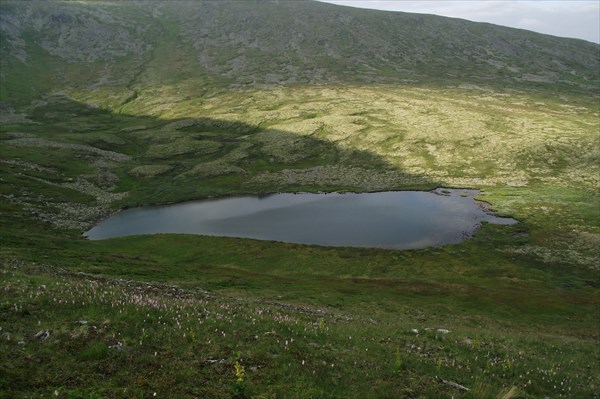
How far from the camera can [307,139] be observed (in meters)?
184

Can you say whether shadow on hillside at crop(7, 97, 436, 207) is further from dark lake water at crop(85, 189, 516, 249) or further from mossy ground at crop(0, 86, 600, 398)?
dark lake water at crop(85, 189, 516, 249)

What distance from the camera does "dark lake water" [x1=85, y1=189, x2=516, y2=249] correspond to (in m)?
95.9

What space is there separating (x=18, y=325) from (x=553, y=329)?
55.0 metres

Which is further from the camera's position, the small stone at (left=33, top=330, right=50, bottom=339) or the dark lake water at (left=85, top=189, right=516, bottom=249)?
the dark lake water at (left=85, top=189, right=516, bottom=249)

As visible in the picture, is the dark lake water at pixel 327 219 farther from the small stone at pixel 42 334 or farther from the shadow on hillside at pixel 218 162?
the small stone at pixel 42 334

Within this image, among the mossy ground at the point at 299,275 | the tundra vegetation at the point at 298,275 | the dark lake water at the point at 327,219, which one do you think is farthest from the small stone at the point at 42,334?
the dark lake water at the point at 327,219

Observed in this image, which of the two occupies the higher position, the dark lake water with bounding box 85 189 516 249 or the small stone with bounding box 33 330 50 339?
the small stone with bounding box 33 330 50 339

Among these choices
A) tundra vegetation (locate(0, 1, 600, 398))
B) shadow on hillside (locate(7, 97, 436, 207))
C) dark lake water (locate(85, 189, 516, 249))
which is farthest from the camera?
shadow on hillside (locate(7, 97, 436, 207))

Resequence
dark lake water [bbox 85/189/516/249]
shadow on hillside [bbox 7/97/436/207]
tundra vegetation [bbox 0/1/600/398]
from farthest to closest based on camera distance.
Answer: shadow on hillside [bbox 7/97/436/207] → dark lake water [bbox 85/189/516/249] → tundra vegetation [bbox 0/1/600/398]

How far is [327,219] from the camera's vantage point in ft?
355

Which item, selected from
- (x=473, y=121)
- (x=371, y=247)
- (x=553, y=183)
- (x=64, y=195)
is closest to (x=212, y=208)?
(x=64, y=195)

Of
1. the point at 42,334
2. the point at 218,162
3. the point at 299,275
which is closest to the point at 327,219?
the point at 299,275

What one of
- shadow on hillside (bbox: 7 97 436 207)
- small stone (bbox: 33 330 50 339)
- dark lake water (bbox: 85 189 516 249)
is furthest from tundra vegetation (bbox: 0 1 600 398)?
dark lake water (bbox: 85 189 516 249)

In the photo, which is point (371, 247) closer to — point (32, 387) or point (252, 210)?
point (252, 210)
